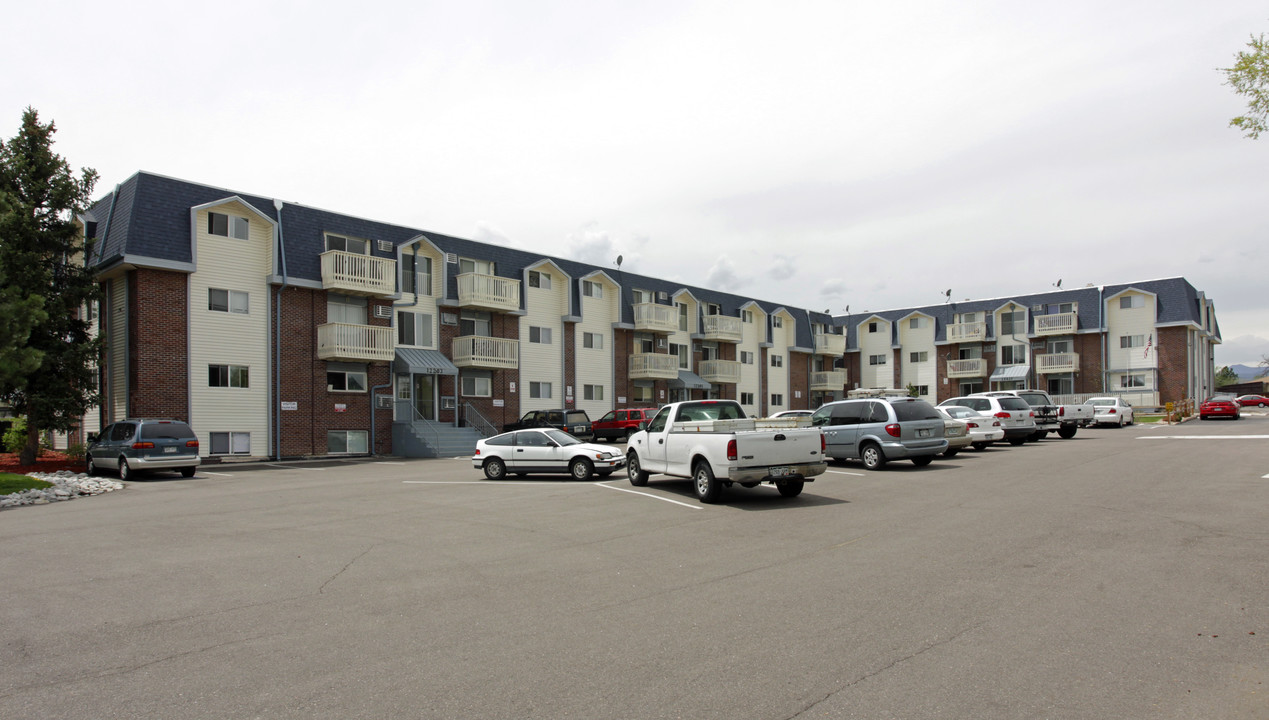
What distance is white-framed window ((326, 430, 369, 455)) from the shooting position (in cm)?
3088

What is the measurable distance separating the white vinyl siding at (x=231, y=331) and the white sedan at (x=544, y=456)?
1291cm

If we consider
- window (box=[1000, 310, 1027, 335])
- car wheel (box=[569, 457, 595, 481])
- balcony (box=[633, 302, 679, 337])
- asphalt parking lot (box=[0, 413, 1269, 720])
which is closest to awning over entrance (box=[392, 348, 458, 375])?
balcony (box=[633, 302, 679, 337])

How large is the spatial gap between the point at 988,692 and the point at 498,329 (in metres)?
34.4

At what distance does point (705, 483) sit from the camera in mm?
13805

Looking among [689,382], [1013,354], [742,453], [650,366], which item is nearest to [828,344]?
[1013,354]

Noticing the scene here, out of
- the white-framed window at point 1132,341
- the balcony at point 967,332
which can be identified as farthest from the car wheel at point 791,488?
the balcony at point 967,332

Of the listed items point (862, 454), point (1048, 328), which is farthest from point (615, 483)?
point (1048, 328)

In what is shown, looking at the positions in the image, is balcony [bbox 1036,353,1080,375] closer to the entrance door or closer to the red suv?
the red suv

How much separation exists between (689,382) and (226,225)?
89.9ft

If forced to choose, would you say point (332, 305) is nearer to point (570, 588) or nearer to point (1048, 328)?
point (570, 588)

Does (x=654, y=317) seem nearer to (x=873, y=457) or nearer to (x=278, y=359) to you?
(x=278, y=359)

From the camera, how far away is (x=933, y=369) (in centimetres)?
6419

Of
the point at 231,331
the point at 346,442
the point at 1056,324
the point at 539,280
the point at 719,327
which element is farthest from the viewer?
the point at 1056,324

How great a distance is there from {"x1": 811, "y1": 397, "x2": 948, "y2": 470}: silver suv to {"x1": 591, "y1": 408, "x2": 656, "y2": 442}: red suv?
14.9 m
